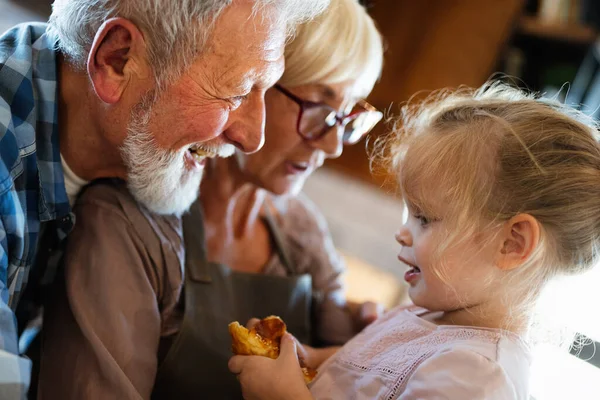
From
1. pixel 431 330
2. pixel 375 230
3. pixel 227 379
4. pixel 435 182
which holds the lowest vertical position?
pixel 375 230

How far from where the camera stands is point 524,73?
133 inches

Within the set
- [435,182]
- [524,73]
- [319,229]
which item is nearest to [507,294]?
[435,182]

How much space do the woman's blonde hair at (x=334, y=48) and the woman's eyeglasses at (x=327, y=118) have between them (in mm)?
59

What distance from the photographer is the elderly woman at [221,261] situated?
1.14 m

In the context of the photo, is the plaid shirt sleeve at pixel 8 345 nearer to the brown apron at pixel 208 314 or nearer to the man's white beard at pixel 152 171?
the man's white beard at pixel 152 171

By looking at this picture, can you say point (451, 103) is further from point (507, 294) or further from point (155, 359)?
point (155, 359)

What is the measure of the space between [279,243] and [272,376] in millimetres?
566

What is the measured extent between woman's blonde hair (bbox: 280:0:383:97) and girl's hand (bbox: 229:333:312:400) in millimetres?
620

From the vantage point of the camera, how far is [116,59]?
111cm

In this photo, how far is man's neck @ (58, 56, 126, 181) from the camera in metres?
1.18

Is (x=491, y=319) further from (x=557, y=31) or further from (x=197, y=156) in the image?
(x=557, y=31)

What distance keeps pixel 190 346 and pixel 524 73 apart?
2.74 metres

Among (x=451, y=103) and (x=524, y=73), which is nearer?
(x=451, y=103)

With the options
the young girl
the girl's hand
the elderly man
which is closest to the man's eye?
the elderly man
